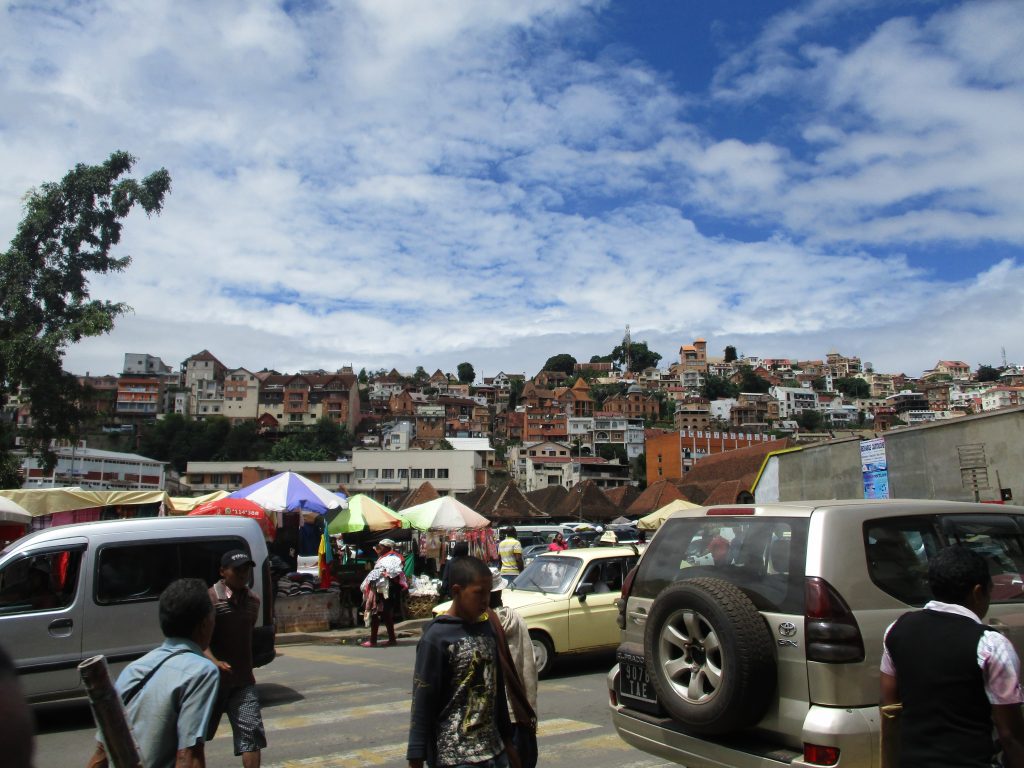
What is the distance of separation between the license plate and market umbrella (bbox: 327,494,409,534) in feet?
43.9

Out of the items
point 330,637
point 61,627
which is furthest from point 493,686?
point 330,637

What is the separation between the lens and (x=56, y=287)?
71.1 feet

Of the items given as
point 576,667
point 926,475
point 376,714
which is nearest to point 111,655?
point 376,714

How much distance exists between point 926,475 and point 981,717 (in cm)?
1511

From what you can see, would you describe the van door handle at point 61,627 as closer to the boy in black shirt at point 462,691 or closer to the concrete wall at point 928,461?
the boy in black shirt at point 462,691

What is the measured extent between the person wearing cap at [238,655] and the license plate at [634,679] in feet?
8.12

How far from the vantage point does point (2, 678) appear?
136 centimetres

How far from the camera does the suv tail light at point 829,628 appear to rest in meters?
4.02

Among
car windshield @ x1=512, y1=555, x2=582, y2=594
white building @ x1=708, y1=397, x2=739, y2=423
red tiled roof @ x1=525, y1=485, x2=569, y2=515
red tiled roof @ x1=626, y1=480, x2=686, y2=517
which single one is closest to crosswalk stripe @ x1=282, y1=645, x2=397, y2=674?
car windshield @ x1=512, y1=555, x2=582, y2=594

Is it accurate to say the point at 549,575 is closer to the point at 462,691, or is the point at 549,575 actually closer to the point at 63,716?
the point at 63,716

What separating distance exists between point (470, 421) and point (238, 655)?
16254cm

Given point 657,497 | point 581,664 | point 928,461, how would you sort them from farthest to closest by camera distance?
point 657,497, point 928,461, point 581,664

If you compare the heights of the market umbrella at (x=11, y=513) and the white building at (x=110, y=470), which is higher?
the white building at (x=110, y=470)

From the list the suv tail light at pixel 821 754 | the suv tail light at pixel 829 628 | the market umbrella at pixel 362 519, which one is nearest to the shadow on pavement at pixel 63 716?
the suv tail light at pixel 821 754
